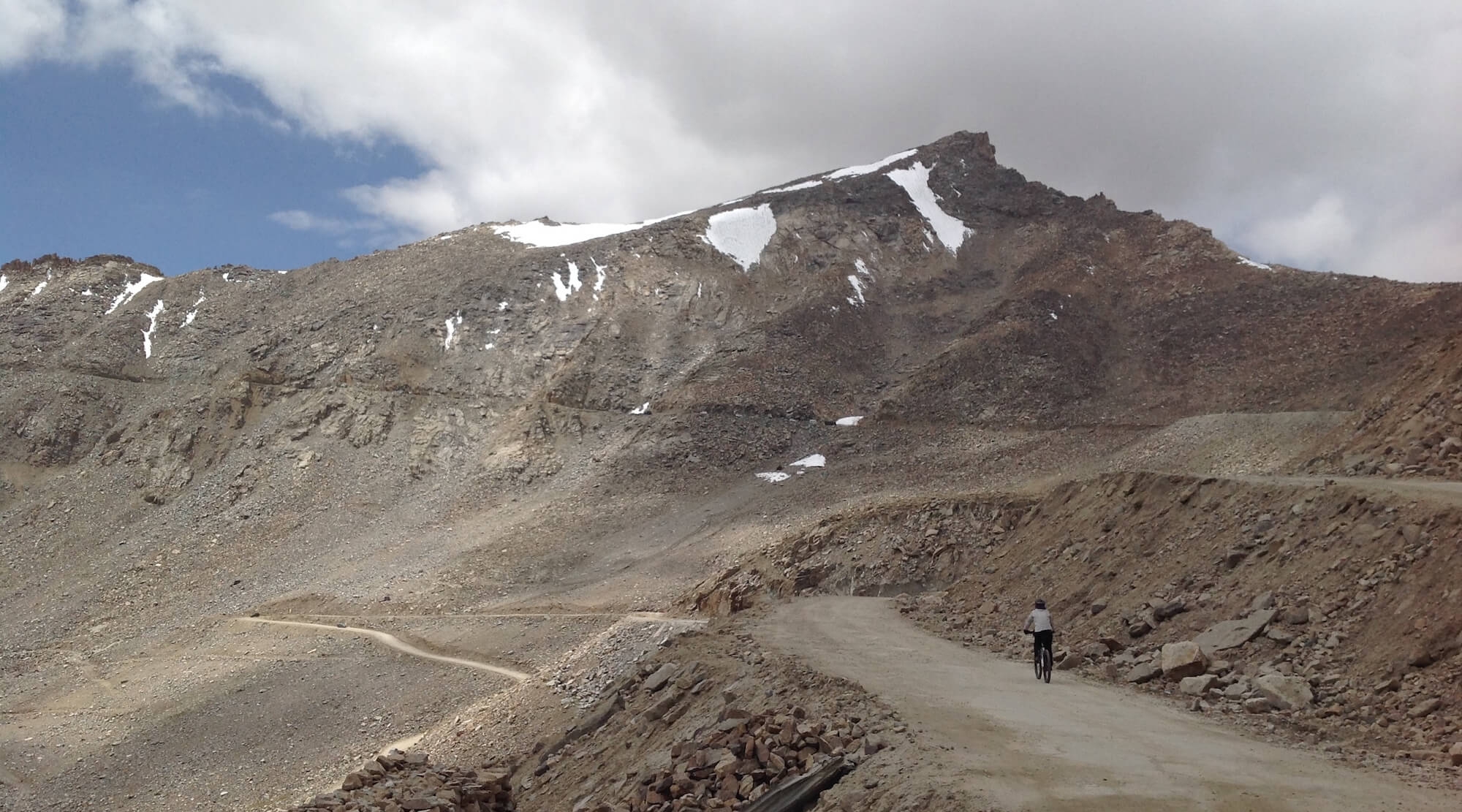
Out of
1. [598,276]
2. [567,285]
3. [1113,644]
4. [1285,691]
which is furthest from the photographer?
[598,276]

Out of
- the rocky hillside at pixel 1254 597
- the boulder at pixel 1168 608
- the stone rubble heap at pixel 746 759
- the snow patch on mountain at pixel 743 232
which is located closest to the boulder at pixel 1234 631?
the rocky hillside at pixel 1254 597

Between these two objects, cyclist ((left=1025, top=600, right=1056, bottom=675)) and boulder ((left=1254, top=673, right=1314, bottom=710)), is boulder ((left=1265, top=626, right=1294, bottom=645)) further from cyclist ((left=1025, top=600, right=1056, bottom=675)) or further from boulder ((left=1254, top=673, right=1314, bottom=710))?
cyclist ((left=1025, top=600, right=1056, bottom=675))

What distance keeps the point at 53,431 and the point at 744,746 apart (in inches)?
1993

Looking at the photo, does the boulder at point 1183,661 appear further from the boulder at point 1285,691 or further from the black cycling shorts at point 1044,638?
the black cycling shorts at point 1044,638

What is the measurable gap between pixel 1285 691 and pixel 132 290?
214 feet

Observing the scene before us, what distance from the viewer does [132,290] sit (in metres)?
59.2

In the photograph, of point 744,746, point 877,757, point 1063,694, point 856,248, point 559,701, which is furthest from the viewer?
point 856,248

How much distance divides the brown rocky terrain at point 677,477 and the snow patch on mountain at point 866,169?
3.69 ft

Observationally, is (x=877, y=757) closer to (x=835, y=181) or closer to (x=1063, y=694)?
(x=1063, y=694)

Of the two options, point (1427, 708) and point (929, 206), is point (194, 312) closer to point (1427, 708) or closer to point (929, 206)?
point (929, 206)

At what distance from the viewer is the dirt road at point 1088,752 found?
6.98 metres

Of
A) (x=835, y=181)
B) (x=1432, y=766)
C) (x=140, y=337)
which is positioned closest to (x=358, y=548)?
(x=140, y=337)

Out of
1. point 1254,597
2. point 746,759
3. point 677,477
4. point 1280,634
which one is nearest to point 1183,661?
point 1280,634

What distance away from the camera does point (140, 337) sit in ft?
177
